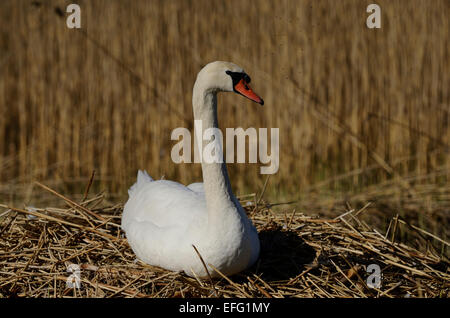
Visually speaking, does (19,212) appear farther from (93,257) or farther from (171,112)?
(171,112)

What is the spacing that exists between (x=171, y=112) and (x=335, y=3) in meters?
2.09

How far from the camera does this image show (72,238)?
12.2 ft

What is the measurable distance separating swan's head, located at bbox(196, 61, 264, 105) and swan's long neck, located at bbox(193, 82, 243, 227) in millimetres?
47

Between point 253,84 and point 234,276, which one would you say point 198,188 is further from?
point 253,84

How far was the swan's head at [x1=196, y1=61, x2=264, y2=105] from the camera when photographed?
2973 millimetres

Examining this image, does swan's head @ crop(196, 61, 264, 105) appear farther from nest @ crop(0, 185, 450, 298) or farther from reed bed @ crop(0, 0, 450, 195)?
reed bed @ crop(0, 0, 450, 195)

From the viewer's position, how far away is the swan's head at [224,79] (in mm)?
2973

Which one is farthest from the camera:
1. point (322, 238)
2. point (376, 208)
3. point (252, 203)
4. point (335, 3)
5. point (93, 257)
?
point (335, 3)

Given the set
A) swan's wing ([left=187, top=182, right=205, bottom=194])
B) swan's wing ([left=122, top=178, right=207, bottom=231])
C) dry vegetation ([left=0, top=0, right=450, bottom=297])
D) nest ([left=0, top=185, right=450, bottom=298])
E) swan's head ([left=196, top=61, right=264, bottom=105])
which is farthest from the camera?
dry vegetation ([left=0, top=0, right=450, bottom=297])

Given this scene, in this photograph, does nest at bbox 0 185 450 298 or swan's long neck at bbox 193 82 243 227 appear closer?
swan's long neck at bbox 193 82 243 227

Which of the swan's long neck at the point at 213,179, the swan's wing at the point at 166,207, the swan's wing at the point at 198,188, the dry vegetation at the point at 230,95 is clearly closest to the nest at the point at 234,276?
the swan's wing at the point at 166,207

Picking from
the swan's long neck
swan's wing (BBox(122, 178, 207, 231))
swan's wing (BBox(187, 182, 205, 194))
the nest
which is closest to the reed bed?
swan's wing (BBox(187, 182, 205, 194))

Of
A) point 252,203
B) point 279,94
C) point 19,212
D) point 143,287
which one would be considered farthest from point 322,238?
point 279,94

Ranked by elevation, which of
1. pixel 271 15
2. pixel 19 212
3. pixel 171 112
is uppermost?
pixel 271 15
